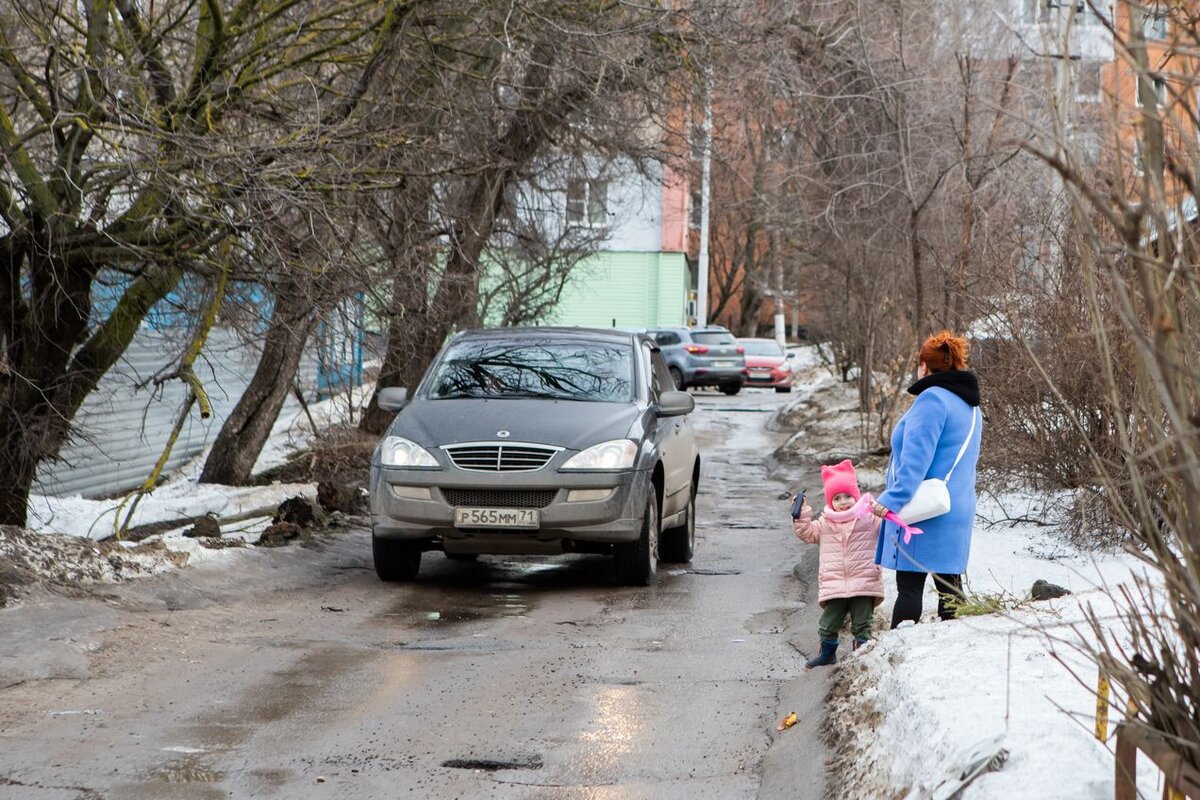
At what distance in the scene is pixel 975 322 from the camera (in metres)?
11.1

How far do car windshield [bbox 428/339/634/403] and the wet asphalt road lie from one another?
1336mm

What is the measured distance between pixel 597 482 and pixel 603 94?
22.1 feet

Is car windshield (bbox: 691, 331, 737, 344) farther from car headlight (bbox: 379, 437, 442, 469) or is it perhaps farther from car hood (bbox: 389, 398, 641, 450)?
car headlight (bbox: 379, 437, 442, 469)

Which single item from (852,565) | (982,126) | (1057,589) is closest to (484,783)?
(852,565)

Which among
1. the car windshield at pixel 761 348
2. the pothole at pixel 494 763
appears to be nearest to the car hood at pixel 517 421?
the pothole at pixel 494 763

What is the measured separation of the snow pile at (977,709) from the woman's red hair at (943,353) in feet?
3.80

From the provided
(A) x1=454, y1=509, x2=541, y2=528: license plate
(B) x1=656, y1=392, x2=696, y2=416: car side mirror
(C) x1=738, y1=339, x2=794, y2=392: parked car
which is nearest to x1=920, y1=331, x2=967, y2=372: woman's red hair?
(A) x1=454, y1=509, x2=541, y2=528: license plate

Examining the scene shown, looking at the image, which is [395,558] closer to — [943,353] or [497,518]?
[497,518]

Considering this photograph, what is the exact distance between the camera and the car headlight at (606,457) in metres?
9.66

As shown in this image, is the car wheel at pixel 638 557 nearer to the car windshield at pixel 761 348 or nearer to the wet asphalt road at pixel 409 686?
the wet asphalt road at pixel 409 686

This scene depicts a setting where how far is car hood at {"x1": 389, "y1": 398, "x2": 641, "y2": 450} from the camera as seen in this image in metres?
9.77

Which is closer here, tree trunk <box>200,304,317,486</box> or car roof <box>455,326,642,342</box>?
car roof <box>455,326,642,342</box>

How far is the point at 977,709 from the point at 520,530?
16.8 feet

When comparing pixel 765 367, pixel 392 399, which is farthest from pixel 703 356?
pixel 392 399
